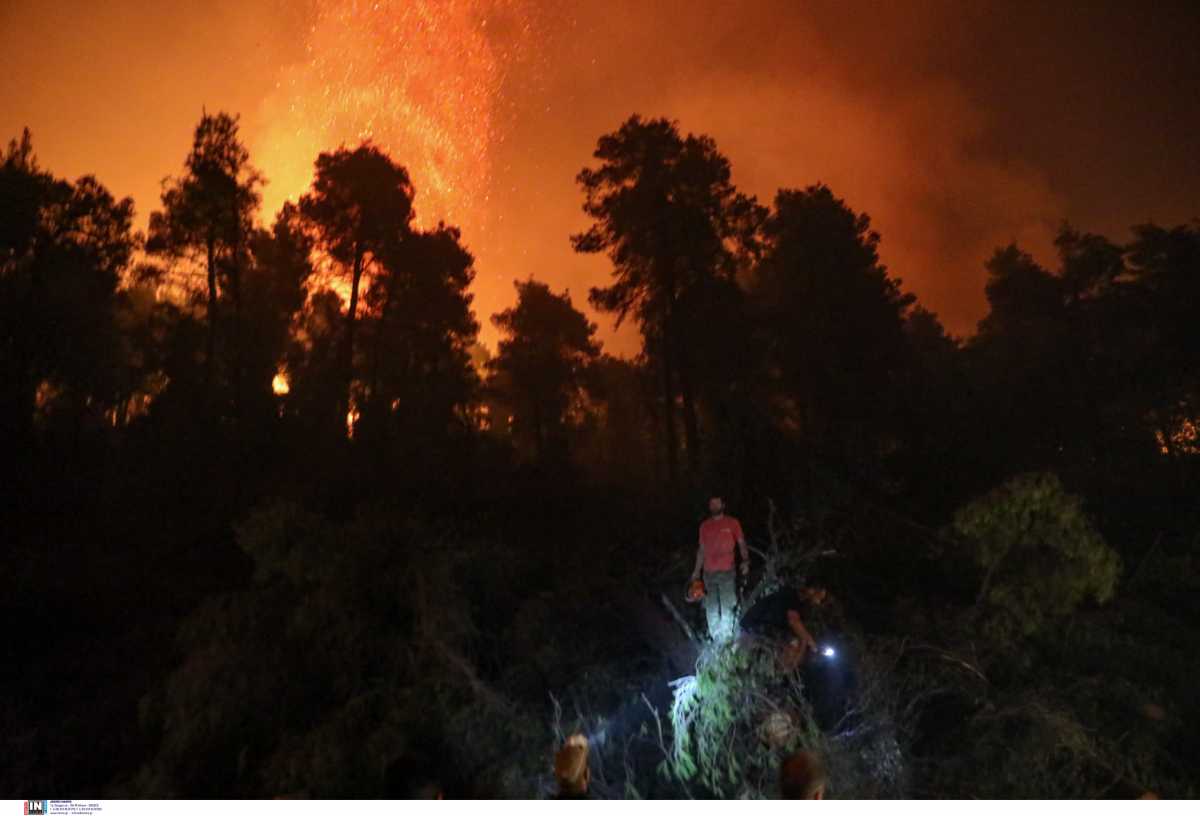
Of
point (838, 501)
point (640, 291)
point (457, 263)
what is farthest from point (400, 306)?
point (838, 501)

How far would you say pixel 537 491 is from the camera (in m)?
18.1

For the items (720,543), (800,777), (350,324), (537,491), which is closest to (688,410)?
(537,491)

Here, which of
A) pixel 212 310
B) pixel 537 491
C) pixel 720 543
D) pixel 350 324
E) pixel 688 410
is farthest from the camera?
→ pixel 350 324

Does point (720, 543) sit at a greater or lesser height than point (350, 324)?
lesser

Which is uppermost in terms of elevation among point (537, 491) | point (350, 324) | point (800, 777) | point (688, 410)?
point (350, 324)

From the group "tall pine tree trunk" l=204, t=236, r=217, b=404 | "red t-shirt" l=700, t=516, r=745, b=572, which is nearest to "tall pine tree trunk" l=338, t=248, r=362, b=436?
"tall pine tree trunk" l=204, t=236, r=217, b=404

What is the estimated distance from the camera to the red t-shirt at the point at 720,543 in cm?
796

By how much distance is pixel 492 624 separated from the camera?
10.4 m

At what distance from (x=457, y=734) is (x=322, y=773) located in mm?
1292

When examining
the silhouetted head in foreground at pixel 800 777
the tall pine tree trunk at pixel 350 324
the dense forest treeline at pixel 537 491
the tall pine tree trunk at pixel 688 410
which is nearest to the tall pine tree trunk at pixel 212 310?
the dense forest treeline at pixel 537 491

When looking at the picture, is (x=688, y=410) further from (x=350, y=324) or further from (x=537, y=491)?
(x=350, y=324)

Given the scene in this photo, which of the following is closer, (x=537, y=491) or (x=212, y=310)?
(x=537, y=491)

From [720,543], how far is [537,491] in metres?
10.5

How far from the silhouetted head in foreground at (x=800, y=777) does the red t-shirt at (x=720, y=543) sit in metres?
3.64
